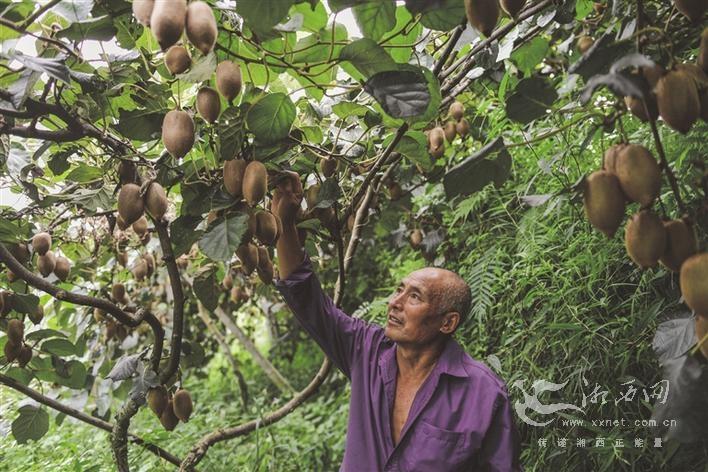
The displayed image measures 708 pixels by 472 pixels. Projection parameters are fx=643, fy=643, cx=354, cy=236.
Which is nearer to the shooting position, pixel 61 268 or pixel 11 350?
pixel 11 350

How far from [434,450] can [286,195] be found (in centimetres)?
65

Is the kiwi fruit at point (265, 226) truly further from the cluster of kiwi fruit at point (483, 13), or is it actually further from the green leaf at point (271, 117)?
the cluster of kiwi fruit at point (483, 13)

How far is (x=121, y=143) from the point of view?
48.5 inches

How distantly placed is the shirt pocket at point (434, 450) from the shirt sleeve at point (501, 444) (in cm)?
5

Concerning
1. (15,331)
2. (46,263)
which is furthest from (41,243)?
(15,331)

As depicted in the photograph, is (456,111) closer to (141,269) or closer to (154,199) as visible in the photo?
(154,199)

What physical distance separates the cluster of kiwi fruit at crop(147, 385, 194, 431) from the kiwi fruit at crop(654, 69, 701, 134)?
4.12ft

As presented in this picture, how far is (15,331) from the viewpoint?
1.40 meters

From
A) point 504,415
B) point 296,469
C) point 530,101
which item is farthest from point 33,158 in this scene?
point 296,469

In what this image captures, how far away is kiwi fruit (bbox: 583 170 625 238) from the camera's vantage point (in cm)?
68

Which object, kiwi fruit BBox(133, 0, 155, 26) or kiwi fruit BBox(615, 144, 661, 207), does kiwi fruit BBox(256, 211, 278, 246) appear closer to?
kiwi fruit BBox(133, 0, 155, 26)

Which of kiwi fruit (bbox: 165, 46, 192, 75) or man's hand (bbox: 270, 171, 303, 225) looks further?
man's hand (bbox: 270, 171, 303, 225)

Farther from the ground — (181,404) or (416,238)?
(416,238)

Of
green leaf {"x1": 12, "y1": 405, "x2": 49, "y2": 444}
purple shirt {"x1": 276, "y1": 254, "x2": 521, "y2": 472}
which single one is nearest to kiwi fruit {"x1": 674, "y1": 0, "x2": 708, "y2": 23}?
purple shirt {"x1": 276, "y1": 254, "x2": 521, "y2": 472}
